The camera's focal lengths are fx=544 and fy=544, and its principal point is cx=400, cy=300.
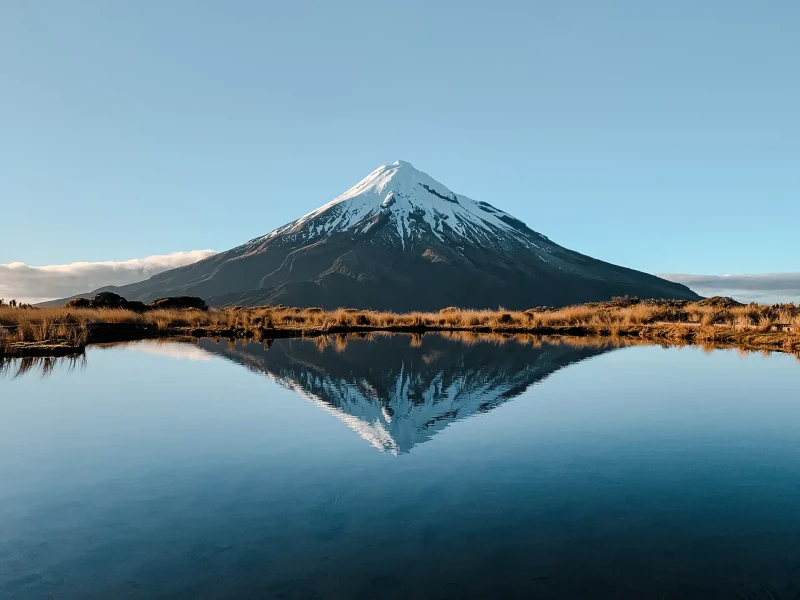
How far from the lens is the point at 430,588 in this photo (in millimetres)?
4656

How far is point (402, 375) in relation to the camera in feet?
56.3

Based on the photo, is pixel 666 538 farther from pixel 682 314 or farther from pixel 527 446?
pixel 682 314

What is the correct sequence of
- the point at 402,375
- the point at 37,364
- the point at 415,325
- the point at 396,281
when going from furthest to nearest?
the point at 396,281 < the point at 415,325 < the point at 37,364 < the point at 402,375

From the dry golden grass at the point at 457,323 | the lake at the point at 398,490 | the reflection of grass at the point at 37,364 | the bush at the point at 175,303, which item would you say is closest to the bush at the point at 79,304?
the dry golden grass at the point at 457,323

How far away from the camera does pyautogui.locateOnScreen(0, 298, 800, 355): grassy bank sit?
26116 mm

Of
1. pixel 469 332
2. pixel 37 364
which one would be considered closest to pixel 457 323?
pixel 469 332

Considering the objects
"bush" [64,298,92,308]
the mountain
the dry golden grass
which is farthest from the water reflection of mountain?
the mountain

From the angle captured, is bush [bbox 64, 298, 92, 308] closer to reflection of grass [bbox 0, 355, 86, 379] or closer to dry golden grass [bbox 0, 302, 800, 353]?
dry golden grass [bbox 0, 302, 800, 353]

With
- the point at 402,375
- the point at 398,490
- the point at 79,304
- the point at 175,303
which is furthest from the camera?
the point at 175,303

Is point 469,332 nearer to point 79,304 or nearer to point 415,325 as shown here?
point 415,325

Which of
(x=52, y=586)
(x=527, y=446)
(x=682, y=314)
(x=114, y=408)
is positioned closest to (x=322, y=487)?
(x=52, y=586)

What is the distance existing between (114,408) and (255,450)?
16.9 ft

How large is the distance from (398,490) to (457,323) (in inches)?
1440

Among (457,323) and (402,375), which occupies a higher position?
(457,323)
